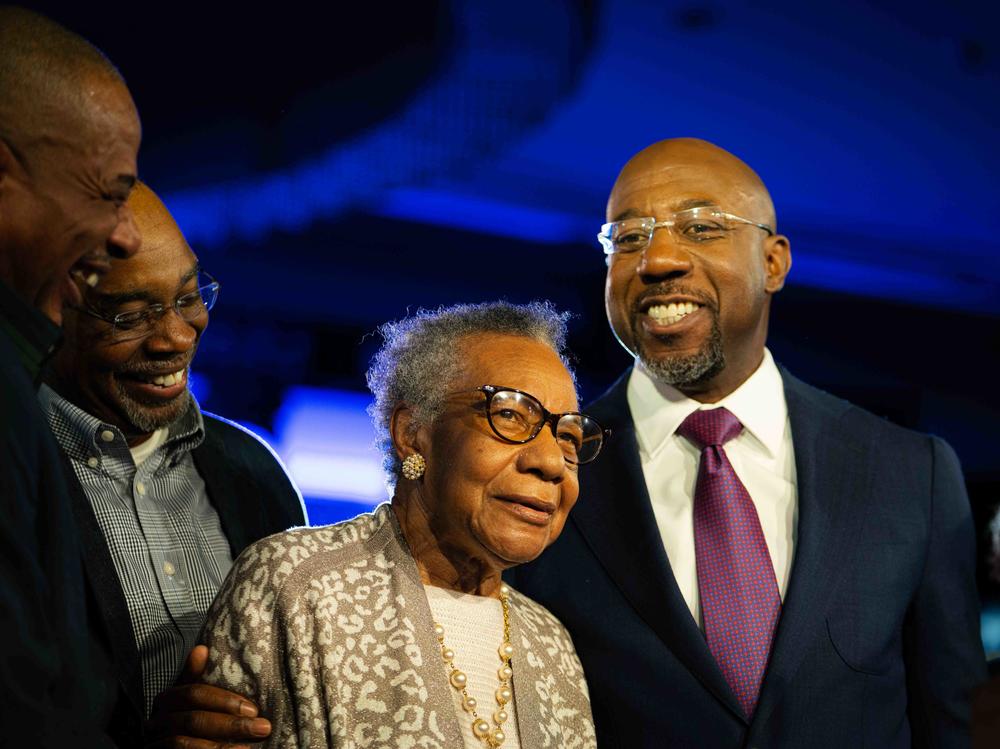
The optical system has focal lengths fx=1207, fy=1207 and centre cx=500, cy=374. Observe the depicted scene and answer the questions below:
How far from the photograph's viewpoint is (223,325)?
4570 millimetres

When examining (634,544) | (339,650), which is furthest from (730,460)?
(339,650)

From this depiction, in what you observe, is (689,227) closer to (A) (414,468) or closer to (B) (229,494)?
(A) (414,468)

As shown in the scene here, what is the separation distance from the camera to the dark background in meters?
4.04

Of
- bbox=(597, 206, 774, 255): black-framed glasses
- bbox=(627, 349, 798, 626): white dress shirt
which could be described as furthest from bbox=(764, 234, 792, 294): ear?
bbox=(627, 349, 798, 626): white dress shirt

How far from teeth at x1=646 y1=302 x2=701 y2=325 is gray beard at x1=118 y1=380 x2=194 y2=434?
0.97 m

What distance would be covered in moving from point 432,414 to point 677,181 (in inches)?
35.1

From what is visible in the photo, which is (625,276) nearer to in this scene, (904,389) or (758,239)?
(758,239)

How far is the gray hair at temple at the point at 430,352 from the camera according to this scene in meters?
2.04

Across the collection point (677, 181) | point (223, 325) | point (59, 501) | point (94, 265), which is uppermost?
point (223, 325)

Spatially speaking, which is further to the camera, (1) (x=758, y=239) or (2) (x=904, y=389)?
(2) (x=904, y=389)

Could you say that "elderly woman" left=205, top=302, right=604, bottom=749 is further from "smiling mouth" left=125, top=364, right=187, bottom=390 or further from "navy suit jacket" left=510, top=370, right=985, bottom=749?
"smiling mouth" left=125, top=364, right=187, bottom=390

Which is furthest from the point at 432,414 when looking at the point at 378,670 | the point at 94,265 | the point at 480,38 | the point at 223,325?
the point at 223,325

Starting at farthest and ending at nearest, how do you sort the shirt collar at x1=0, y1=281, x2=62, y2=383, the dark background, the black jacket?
the dark background, the shirt collar at x1=0, y1=281, x2=62, y2=383, the black jacket

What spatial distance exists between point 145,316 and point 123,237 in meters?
0.57
